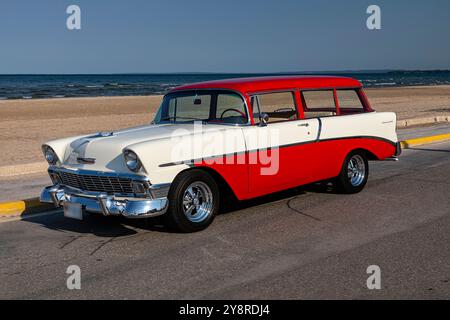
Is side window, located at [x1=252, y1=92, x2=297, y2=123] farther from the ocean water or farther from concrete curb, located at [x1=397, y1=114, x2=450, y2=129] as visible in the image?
the ocean water

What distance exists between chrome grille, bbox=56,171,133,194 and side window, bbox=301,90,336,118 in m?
2.71

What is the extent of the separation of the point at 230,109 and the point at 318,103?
1.71 meters

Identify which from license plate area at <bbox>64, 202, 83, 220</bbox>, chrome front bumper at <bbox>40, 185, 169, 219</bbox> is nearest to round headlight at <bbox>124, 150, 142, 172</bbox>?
chrome front bumper at <bbox>40, 185, 169, 219</bbox>

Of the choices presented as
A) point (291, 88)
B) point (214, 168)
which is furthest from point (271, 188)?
point (291, 88)

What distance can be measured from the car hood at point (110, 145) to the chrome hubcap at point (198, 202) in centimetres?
59

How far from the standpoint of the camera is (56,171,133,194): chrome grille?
5.85m

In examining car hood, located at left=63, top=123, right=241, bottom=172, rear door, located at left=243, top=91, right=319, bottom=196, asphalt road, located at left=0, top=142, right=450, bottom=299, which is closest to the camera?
asphalt road, located at left=0, top=142, right=450, bottom=299

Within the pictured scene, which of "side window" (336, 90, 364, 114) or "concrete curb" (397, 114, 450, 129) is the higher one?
"side window" (336, 90, 364, 114)

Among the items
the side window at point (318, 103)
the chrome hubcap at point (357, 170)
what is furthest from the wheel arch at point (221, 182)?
the chrome hubcap at point (357, 170)

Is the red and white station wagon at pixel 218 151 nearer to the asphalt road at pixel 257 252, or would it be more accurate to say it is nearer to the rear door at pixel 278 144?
the rear door at pixel 278 144

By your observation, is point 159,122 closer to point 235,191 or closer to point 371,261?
point 235,191
